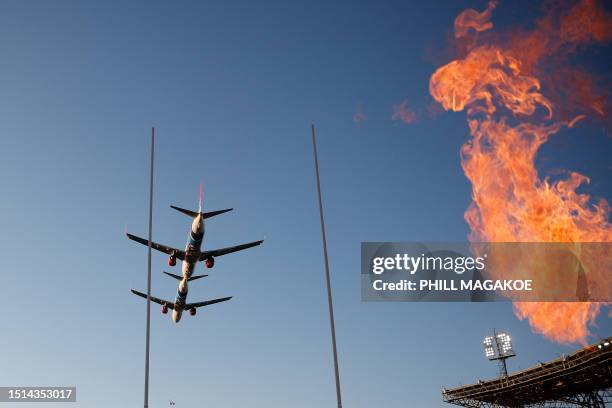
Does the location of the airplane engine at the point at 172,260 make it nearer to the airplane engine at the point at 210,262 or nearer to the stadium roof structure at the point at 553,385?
the airplane engine at the point at 210,262

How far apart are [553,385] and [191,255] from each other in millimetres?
42981

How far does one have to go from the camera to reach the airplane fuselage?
4041 centimetres

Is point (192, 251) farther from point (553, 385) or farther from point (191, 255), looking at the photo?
point (553, 385)

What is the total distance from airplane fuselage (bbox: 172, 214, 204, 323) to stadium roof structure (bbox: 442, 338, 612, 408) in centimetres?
3743

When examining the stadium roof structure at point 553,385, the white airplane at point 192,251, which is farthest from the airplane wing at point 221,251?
the stadium roof structure at point 553,385

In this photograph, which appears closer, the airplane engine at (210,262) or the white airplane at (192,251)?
the white airplane at (192,251)

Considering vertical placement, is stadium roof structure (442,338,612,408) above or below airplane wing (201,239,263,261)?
below

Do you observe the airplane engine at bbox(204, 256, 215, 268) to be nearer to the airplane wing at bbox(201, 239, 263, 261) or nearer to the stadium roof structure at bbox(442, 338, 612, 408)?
the airplane wing at bbox(201, 239, 263, 261)

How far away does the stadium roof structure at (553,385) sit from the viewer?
50469 mm

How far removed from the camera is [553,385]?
2245 inches

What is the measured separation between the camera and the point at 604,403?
5419 cm

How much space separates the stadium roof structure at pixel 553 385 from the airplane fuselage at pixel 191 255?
3743 cm

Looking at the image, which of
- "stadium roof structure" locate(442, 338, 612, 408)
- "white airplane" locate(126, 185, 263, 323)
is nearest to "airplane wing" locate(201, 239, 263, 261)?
"white airplane" locate(126, 185, 263, 323)

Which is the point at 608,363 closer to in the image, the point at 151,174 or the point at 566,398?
the point at 566,398
